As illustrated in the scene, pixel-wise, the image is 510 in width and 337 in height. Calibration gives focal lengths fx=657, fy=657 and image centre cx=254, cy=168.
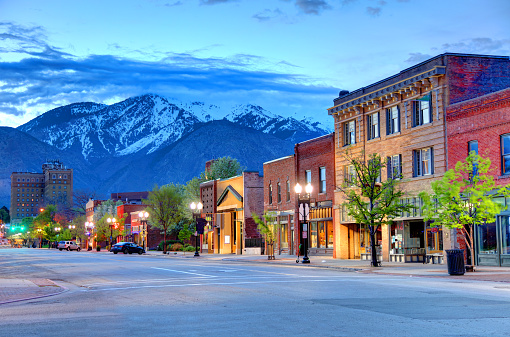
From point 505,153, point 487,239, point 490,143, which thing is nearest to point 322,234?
point 487,239

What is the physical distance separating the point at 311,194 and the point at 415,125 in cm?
1406

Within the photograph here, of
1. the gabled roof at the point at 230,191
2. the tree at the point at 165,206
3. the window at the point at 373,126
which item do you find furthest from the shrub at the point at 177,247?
the window at the point at 373,126

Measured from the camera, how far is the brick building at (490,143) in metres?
33.8

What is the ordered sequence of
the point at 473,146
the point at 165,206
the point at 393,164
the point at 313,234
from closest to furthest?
the point at 473,146 < the point at 393,164 < the point at 313,234 < the point at 165,206

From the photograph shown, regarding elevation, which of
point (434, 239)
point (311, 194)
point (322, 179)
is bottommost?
point (434, 239)

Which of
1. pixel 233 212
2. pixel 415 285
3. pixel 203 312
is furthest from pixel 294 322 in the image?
pixel 233 212

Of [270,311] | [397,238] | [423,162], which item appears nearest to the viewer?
[270,311]

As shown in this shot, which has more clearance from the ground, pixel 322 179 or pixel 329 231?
pixel 322 179

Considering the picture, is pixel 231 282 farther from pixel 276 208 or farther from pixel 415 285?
pixel 276 208

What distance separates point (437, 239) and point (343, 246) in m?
10.5

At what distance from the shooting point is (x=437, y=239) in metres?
38.8

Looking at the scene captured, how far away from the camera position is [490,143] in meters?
34.5

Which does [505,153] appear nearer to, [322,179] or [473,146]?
[473,146]

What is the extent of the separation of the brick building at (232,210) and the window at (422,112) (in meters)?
27.8
